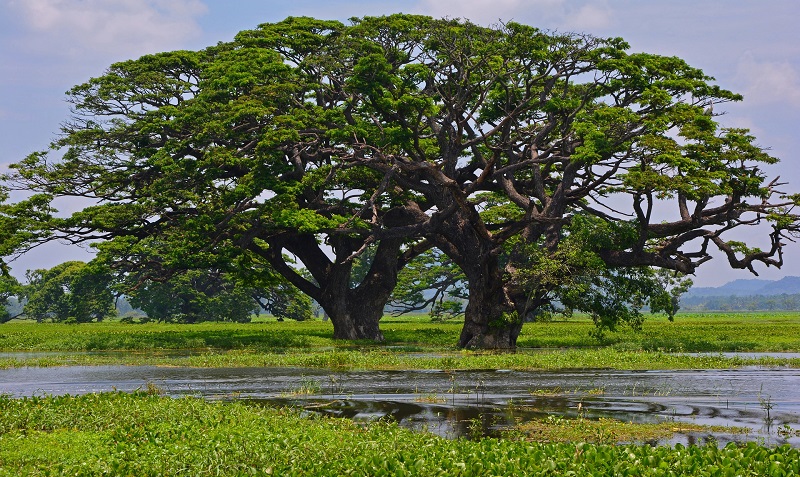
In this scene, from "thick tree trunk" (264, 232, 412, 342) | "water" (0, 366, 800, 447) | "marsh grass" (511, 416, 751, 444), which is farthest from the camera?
"thick tree trunk" (264, 232, 412, 342)

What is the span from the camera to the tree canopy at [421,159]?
126ft

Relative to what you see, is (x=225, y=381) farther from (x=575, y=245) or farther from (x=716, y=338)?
(x=716, y=338)

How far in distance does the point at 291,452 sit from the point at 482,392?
11.3 metres

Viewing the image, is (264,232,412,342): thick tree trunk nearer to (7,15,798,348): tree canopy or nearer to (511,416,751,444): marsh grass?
(7,15,798,348): tree canopy

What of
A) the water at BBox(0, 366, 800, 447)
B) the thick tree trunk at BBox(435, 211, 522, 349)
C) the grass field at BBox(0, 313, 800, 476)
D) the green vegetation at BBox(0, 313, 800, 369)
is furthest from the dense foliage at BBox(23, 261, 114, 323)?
the grass field at BBox(0, 313, 800, 476)

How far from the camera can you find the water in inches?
761

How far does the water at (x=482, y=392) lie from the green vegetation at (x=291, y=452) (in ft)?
10.00

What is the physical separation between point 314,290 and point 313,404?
28811mm

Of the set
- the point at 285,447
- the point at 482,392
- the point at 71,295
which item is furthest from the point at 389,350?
the point at 71,295

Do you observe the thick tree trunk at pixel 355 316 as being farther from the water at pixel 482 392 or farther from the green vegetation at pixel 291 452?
the green vegetation at pixel 291 452

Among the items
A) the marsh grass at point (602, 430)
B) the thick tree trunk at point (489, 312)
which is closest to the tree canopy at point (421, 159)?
the thick tree trunk at point (489, 312)

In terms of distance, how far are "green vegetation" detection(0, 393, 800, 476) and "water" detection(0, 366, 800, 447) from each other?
305 centimetres

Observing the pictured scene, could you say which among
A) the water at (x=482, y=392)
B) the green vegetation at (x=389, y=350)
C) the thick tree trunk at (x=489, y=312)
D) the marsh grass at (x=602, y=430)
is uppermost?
the thick tree trunk at (x=489, y=312)

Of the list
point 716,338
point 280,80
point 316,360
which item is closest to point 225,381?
point 316,360
